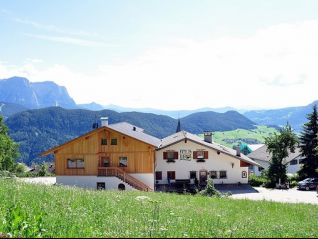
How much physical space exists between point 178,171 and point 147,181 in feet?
27.1

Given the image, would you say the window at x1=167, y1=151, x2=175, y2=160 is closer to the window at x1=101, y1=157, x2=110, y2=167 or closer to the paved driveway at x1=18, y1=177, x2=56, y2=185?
the window at x1=101, y1=157, x2=110, y2=167

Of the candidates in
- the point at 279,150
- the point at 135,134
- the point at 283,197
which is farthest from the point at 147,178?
the point at 279,150

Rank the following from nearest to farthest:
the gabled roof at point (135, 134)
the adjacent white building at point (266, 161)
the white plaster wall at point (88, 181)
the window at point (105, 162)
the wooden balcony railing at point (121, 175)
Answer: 1. the wooden balcony railing at point (121, 175)
2. the white plaster wall at point (88, 181)
3. the window at point (105, 162)
4. the gabled roof at point (135, 134)
5. the adjacent white building at point (266, 161)

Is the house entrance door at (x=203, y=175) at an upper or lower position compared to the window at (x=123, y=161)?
lower

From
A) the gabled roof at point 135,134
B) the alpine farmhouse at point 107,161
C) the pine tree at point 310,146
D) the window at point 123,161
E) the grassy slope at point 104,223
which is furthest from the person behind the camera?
the pine tree at point 310,146

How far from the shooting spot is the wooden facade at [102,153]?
49.7 metres

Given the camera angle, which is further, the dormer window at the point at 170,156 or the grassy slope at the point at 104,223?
the dormer window at the point at 170,156

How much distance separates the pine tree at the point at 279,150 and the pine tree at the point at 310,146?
2.07m

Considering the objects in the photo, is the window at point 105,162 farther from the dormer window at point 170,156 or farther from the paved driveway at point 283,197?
the paved driveway at point 283,197

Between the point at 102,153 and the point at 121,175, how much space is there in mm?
3433

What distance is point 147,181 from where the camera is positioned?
49.3 meters

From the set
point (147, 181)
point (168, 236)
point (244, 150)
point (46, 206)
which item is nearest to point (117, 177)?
point (147, 181)

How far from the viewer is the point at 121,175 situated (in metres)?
48.7

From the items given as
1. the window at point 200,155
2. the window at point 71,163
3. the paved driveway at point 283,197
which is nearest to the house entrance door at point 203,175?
the window at point 200,155
